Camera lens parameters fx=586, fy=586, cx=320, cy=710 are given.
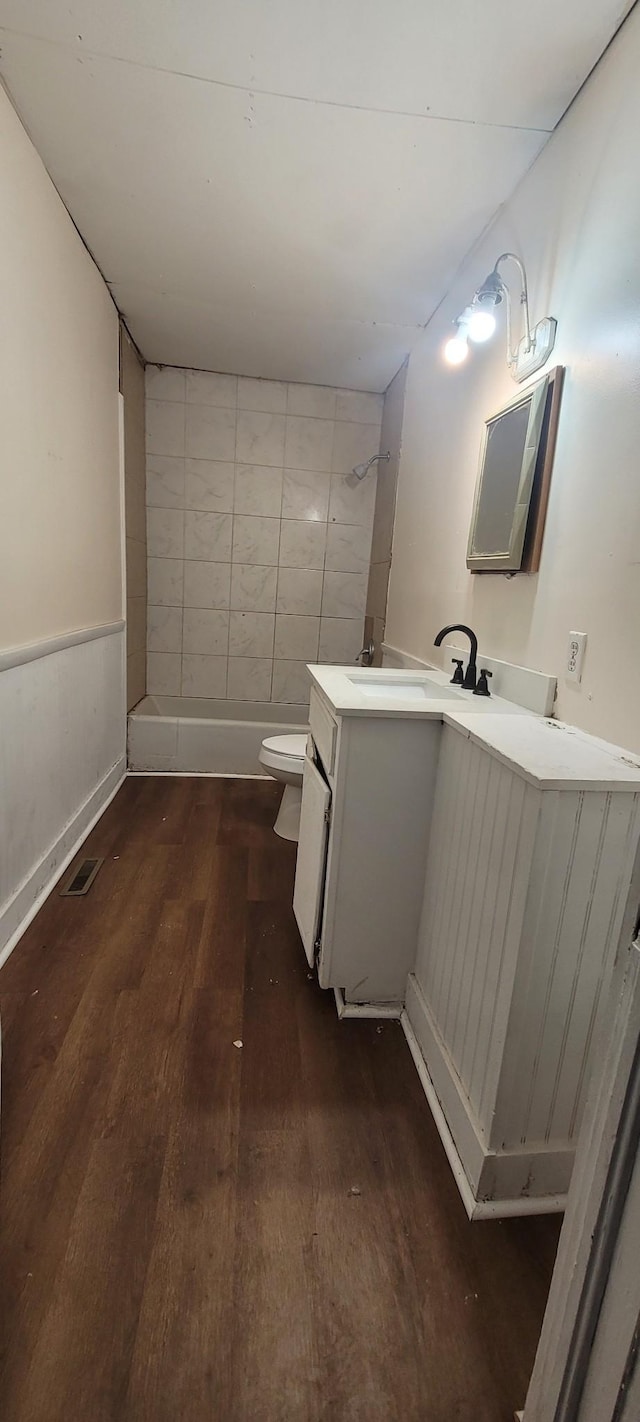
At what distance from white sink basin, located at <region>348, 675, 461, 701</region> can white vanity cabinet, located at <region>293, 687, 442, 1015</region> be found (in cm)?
31

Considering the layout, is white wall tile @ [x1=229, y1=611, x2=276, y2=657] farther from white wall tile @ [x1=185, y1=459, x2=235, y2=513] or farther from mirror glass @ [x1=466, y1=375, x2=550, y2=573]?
mirror glass @ [x1=466, y1=375, x2=550, y2=573]

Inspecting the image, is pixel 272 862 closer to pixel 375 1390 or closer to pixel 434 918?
pixel 434 918

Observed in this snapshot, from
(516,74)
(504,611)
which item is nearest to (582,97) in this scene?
(516,74)

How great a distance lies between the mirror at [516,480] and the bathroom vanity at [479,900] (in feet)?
1.36

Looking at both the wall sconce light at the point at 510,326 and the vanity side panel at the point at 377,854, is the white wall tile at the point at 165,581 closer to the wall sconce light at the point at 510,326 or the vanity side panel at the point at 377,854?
the wall sconce light at the point at 510,326

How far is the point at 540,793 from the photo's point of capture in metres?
0.91

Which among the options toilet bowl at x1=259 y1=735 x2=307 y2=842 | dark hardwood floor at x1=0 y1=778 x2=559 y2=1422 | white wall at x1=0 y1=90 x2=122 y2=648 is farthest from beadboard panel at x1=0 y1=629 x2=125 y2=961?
toilet bowl at x1=259 y1=735 x2=307 y2=842

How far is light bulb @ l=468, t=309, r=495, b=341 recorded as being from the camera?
1574 millimetres

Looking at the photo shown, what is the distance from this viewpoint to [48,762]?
1972mm

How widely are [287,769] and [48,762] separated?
0.86 meters

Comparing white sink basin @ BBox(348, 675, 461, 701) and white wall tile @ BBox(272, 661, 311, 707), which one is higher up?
white sink basin @ BBox(348, 675, 461, 701)

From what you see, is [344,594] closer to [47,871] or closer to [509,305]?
[509,305]

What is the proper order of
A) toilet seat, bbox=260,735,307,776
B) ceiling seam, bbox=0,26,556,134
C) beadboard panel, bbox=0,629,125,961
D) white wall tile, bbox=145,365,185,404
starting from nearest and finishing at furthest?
ceiling seam, bbox=0,26,556,134
beadboard panel, bbox=0,629,125,961
toilet seat, bbox=260,735,307,776
white wall tile, bbox=145,365,185,404

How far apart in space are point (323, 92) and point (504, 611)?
135 cm
